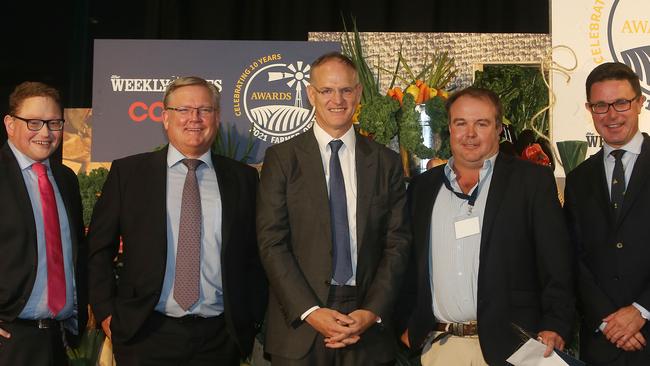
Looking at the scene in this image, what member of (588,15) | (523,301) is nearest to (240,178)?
(523,301)

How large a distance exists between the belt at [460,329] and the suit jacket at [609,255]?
43cm

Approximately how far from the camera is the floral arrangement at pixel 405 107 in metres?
3.51

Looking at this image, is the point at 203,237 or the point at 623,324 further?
the point at 203,237

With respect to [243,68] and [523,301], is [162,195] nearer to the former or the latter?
[243,68]

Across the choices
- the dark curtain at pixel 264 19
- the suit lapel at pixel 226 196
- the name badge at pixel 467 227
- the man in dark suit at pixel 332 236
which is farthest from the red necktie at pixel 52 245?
the dark curtain at pixel 264 19

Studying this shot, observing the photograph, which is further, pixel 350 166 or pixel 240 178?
pixel 240 178

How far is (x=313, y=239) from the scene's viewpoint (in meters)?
2.77

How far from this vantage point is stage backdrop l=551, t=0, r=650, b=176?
12.2ft

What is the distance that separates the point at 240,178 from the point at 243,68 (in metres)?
0.94

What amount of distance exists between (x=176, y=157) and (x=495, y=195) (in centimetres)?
123

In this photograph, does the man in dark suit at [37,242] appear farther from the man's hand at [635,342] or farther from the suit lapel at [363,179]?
the man's hand at [635,342]

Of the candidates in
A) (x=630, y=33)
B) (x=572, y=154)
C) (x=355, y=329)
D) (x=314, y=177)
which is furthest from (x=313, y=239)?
(x=630, y=33)

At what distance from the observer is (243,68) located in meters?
3.93

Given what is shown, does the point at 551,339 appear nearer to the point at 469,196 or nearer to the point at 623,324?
the point at 623,324
